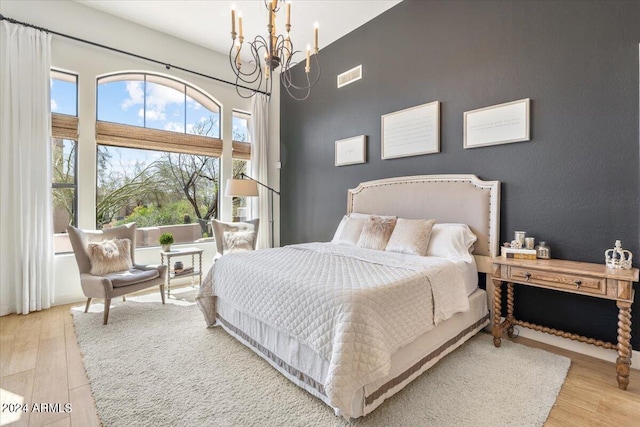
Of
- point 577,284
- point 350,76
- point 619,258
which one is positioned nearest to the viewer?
point 577,284

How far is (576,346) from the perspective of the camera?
2.40 m

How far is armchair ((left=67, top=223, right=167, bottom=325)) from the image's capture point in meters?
2.92

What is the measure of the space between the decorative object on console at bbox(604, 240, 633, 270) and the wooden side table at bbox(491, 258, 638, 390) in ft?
0.18

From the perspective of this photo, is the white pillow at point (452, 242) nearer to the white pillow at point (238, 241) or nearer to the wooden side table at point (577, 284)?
the wooden side table at point (577, 284)

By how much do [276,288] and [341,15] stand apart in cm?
361

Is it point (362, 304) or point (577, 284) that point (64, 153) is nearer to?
point (362, 304)

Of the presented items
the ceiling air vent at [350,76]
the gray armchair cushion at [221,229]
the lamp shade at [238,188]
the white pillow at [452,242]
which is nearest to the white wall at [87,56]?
the gray armchair cushion at [221,229]

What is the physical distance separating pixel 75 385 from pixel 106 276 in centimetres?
136

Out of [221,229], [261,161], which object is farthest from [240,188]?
[261,161]

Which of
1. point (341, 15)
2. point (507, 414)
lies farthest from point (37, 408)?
point (341, 15)

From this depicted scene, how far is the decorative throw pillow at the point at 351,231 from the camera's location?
3467mm

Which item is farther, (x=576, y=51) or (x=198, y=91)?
(x=198, y=91)

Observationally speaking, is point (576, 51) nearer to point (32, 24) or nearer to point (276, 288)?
point (276, 288)

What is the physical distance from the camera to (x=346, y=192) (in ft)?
14.3
